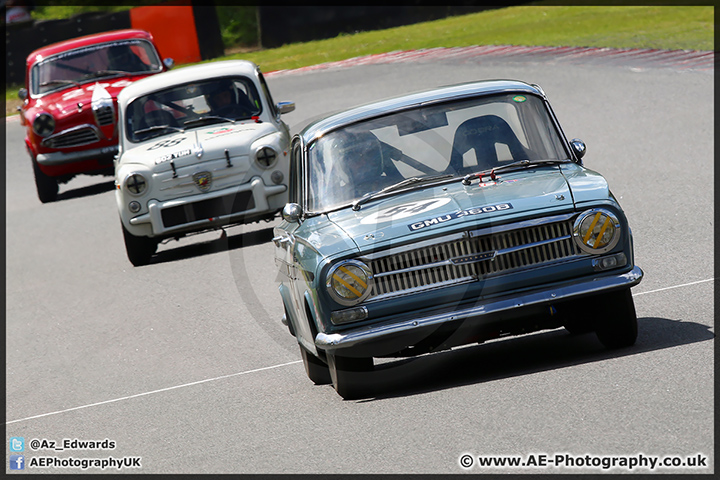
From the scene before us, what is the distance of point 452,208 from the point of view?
20.5 feet

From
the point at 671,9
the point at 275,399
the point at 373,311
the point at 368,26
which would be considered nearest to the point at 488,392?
the point at 373,311

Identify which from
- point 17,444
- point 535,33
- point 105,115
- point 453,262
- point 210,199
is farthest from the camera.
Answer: point 535,33

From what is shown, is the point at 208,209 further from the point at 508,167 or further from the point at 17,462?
the point at 17,462

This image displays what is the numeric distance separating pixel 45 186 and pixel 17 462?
12633 mm

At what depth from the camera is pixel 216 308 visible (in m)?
9.96

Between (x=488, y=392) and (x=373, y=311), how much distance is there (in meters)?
0.74

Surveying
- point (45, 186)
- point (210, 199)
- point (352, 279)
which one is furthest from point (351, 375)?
point (45, 186)

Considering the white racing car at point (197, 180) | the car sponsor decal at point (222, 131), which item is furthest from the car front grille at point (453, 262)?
the car sponsor decal at point (222, 131)

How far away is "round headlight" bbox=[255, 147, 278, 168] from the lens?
482 inches

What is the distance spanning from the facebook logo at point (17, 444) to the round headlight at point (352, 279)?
6.85ft

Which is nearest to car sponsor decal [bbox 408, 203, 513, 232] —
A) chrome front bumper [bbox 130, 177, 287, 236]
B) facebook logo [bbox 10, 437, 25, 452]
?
facebook logo [bbox 10, 437, 25, 452]

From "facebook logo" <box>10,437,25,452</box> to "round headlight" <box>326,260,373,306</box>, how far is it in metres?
2.09

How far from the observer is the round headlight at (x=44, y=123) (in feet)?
55.5

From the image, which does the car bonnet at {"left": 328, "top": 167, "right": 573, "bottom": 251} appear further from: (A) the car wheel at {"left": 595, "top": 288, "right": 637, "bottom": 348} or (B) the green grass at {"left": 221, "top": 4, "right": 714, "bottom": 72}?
(B) the green grass at {"left": 221, "top": 4, "right": 714, "bottom": 72}
